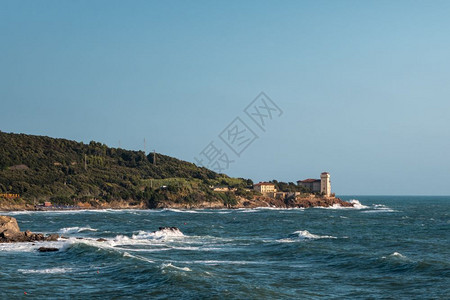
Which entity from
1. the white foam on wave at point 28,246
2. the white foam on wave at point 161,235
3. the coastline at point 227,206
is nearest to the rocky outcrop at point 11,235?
the white foam on wave at point 28,246

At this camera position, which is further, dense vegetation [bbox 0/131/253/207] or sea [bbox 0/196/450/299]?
dense vegetation [bbox 0/131/253/207]

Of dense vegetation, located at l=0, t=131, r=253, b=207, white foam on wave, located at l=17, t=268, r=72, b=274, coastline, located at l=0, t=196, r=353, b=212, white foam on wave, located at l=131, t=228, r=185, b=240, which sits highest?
dense vegetation, located at l=0, t=131, r=253, b=207

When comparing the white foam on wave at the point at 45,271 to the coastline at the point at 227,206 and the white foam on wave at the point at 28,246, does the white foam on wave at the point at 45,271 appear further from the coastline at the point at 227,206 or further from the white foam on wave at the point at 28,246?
the coastline at the point at 227,206

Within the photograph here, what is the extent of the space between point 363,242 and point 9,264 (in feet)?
122

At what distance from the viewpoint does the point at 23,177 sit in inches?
6540

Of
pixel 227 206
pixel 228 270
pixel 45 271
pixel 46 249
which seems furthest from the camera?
pixel 227 206

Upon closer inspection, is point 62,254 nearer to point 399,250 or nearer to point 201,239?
point 201,239

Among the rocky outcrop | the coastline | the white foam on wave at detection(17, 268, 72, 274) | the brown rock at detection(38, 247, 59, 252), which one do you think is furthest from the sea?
the coastline

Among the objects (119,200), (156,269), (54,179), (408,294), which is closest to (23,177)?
(54,179)

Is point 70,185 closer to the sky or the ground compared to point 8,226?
closer to the sky

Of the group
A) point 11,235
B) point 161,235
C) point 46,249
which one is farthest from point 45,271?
point 161,235

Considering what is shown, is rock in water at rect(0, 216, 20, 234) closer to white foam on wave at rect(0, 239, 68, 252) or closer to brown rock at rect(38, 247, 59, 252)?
white foam on wave at rect(0, 239, 68, 252)

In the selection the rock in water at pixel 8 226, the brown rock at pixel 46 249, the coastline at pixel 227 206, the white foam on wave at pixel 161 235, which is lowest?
the brown rock at pixel 46 249

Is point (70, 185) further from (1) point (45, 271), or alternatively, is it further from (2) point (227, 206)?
(1) point (45, 271)
